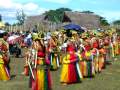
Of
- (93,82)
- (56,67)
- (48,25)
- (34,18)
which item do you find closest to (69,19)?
(34,18)

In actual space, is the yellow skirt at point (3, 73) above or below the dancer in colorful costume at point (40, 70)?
below

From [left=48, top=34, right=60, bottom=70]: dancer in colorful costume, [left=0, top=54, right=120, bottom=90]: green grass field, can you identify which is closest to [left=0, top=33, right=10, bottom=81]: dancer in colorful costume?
[left=0, top=54, right=120, bottom=90]: green grass field

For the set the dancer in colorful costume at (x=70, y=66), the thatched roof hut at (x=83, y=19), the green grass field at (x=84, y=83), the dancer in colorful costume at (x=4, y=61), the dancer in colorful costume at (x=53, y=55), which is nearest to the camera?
the green grass field at (x=84, y=83)

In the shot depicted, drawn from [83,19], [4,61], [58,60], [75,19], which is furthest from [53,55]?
[83,19]

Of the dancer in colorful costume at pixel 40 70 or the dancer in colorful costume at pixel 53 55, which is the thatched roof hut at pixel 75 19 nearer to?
the dancer in colorful costume at pixel 53 55

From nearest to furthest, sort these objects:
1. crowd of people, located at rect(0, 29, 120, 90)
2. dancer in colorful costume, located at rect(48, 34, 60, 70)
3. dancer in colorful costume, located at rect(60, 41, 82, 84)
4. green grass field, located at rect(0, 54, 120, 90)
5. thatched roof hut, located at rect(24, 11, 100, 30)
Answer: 1. crowd of people, located at rect(0, 29, 120, 90)
2. green grass field, located at rect(0, 54, 120, 90)
3. dancer in colorful costume, located at rect(60, 41, 82, 84)
4. dancer in colorful costume, located at rect(48, 34, 60, 70)
5. thatched roof hut, located at rect(24, 11, 100, 30)

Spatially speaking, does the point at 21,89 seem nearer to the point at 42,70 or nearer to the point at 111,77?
the point at 42,70

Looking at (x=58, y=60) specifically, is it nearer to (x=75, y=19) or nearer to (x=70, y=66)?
(x=70, y=66)

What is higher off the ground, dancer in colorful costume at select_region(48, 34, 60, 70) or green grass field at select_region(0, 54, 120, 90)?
dancer in colorful costume at select_region(48, 34, 60, 70)

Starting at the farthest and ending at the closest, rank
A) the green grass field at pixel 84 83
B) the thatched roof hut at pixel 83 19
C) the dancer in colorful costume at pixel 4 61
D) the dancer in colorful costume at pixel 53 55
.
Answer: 1. the thatched roof hut at pixel 83 19
2. the dancer in colorful costume at pixel 53 55
3. the dancer in colorful costume at pixel 4 61
4. the green grass field at pixel 84 83

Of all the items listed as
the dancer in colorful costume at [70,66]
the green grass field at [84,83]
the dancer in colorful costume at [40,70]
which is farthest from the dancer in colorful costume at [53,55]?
the dancer in colorful costume at [40,70]

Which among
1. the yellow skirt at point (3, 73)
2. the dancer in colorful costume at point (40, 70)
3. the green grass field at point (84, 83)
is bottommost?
the green grass field at point (84, 83)

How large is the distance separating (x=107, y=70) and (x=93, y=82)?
4838 millimetres

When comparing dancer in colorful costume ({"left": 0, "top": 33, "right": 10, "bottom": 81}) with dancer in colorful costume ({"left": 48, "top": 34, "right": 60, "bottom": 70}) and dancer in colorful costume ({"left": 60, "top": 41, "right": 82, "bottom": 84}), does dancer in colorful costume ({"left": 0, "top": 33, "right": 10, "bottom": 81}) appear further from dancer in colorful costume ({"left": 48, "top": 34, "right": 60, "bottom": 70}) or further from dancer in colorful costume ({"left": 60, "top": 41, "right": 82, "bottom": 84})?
dancer in colorful costume ({"left": 48, "top": 34, "right": 60, "bottom": 70})
